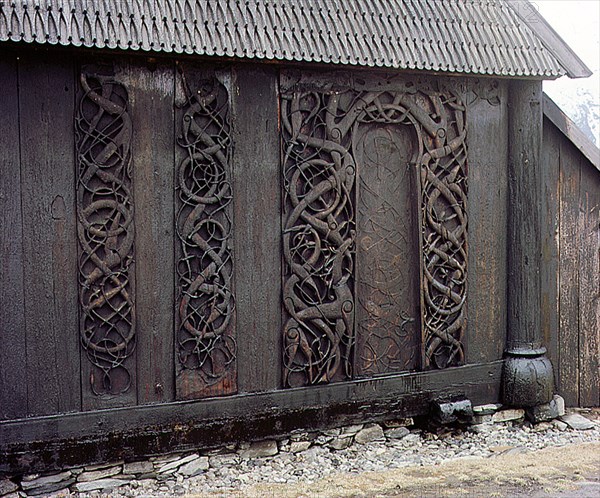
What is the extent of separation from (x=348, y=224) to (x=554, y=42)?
2019mm

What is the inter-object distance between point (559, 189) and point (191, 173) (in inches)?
112

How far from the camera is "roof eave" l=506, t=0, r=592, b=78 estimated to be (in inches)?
212

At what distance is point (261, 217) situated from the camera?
471cm

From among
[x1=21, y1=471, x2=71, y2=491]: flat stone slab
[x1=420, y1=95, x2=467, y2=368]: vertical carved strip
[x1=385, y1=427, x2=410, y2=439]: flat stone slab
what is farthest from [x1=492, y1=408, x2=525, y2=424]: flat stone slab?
[x1=21, y1=471, x2=71, y2=491]: flat stone slab

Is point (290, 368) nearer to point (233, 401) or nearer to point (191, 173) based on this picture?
point (233, 401)

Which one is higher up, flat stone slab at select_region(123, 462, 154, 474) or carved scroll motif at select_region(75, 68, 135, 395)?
carved scroll motif at select_region(75, 68, 135, 395)

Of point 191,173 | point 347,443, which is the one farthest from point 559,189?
point 191,173

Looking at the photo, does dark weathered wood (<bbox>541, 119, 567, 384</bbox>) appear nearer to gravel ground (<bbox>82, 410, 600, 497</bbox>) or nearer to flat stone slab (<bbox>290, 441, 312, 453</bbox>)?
gravel ground (<bbox>82, 410, 600, 497</bbox>)

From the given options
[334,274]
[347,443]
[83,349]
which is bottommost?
[347,443]

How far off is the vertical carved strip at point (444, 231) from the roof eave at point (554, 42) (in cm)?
81

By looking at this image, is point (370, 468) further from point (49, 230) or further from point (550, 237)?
point (49, 230)

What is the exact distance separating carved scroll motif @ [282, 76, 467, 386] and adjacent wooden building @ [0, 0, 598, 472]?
0.05 ft

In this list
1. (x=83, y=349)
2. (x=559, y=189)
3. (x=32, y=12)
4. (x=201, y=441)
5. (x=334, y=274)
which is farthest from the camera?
(x=559, y=189)

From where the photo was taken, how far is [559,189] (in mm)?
5762
